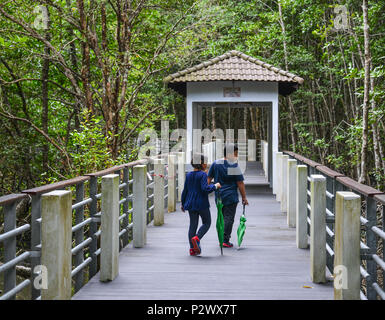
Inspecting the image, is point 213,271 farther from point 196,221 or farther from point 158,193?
point 158,193

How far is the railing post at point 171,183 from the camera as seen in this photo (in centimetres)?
1104

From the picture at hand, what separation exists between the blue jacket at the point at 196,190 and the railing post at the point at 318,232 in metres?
1.60

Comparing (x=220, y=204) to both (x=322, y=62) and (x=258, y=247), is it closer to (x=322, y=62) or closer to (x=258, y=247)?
(x=258, y=247)

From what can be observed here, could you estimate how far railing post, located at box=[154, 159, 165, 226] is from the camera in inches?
366

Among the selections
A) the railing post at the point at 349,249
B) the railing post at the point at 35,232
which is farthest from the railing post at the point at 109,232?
the railing post at the point at 349,249

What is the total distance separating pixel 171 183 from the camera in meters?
11.1

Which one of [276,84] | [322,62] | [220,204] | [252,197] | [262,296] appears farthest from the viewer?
[322,62]

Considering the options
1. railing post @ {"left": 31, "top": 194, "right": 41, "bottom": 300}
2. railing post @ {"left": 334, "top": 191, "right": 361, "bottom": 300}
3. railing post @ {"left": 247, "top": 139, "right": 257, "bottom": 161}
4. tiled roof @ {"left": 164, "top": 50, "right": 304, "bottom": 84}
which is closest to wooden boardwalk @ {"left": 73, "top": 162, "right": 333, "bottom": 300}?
railing post @ {"left": 31, "top": 194, "right": 41, "bottom": 300}

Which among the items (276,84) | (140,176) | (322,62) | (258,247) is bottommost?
(258,247)

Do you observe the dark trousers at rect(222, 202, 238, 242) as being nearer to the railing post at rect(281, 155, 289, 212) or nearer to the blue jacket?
the blue jacket

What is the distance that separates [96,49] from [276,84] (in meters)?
4.91

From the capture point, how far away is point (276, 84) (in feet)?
46.9
